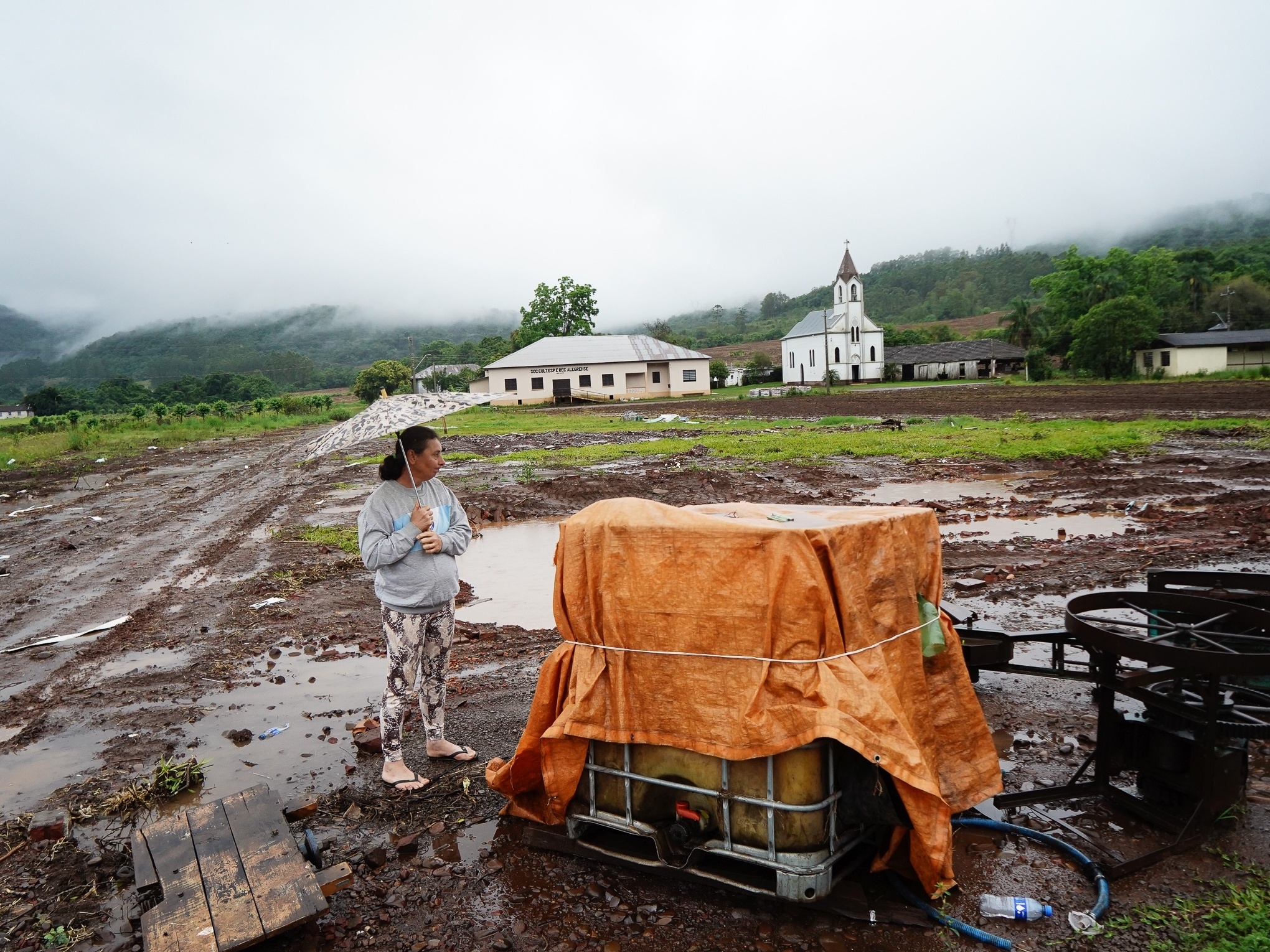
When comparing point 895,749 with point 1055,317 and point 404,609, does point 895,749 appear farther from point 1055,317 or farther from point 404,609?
point 1055,317

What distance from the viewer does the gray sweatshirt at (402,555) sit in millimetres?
4492

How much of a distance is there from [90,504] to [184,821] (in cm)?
1895

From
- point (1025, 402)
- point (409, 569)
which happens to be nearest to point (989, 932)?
point (409, 569)

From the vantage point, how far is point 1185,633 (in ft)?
13.2

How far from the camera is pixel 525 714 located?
5594 mm

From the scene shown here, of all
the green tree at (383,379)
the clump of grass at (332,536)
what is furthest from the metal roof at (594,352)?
the clump of grass at (332,536)

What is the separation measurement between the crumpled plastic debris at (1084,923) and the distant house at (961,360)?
68887 millimetres

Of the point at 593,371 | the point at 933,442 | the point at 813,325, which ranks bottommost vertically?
the point at 933,442

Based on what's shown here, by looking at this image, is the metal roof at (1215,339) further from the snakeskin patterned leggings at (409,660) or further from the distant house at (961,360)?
the snakeskin patterned leggings at (409,660)

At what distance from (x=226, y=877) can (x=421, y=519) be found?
1.99 m

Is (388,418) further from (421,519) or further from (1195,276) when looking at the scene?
(1195,276)

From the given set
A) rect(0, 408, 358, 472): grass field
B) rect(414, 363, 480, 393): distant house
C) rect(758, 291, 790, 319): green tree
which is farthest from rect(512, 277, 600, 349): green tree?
rect(758, 291, 790, 319): green tree

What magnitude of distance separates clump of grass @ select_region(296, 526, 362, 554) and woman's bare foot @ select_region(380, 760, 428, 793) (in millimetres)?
7047

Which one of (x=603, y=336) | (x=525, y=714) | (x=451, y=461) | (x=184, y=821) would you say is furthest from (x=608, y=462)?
(x=603, y=336)
